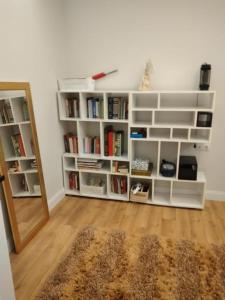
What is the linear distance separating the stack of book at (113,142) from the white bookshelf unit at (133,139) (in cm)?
1

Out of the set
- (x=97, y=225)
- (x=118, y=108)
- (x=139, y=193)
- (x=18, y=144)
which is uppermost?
(x=118, y=108)

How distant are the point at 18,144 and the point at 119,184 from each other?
1381 millimetres

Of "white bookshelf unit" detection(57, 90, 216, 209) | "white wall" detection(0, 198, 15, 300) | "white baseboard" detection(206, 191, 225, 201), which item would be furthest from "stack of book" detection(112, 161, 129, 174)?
"white wall" detection(0, 198, 15, 300)

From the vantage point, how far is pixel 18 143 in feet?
6.51

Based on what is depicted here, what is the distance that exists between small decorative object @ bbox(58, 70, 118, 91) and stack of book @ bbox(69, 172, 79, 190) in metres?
1.12

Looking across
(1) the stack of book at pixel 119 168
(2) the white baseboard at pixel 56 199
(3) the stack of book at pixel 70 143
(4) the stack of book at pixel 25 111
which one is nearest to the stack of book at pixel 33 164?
(4) the stack of book at pixel 25 111

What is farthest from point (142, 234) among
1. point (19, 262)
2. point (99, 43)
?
point (99, 43)

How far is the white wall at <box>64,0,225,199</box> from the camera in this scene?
93.5 inches

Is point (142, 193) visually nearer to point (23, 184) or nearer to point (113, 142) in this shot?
point (113, 142)

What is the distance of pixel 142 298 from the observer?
151cm

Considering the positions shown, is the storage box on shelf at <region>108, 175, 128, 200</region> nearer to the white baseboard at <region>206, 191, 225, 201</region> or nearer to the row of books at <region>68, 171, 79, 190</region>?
the row of books at <region>68, 171, 79, 190</region>

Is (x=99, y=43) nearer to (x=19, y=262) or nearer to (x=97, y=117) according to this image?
(x=97, y=117)

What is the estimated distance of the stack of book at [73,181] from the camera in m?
2.97

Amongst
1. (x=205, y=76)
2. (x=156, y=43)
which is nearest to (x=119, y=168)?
(x=205, y=76)
